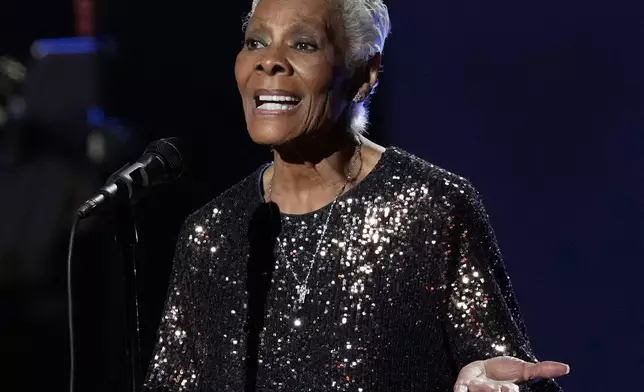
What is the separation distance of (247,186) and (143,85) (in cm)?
102

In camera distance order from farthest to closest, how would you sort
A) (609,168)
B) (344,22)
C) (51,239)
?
(51,239) < (609,168) < (344,22)

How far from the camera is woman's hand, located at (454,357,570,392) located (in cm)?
155

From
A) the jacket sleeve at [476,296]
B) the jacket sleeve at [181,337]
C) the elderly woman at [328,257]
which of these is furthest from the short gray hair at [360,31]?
the jacket sleeve at [181,337]

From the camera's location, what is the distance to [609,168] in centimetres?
237

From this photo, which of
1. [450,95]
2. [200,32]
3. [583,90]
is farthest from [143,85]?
[583,90]

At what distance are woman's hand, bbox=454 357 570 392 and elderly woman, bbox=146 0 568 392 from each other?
0.25 feet

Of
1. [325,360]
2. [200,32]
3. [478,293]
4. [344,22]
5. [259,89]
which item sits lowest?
[325,360]

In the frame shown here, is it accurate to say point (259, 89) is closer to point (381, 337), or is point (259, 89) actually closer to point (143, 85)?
point (381, 337)

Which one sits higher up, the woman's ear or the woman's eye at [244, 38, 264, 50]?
the woman's eye at [244, 38, 264, 50]

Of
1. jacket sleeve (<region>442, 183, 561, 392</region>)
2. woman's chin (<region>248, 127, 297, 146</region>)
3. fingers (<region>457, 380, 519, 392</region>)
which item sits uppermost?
woman's chin (<region>248, 127, 297, 146</region>)

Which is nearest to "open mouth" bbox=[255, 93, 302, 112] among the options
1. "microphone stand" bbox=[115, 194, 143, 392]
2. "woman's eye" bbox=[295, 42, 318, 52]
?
"woman's eye" bbox=[295, 42, 318, 52]

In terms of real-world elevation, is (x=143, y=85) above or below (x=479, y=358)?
above

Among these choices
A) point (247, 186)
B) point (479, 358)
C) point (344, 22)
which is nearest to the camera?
point (479, 358)

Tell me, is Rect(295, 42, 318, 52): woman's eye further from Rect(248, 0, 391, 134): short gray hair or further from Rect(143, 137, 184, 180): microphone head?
Rect(143, 137, 184, 180): microphone head
